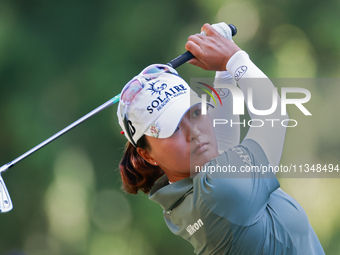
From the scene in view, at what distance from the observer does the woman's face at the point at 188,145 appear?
57.0 inches

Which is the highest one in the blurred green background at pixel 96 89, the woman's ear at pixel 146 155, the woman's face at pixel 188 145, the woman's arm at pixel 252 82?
the woman's arm at pixel 252 82

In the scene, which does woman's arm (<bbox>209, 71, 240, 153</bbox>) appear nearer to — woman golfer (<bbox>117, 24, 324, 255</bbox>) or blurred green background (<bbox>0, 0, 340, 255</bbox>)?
woman golfer (<bbox>117, 24, 324, 255</bbox>)

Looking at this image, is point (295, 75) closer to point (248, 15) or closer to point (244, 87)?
point (248, 15)

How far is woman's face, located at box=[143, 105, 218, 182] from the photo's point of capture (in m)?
1.45

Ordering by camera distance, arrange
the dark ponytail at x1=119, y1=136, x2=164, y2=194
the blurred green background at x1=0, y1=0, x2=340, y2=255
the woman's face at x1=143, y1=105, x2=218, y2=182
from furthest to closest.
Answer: the blurred green background at x1=0, y1=0, x2=340, y2=255, the dark ponytail at x1=119, y1=136, x2=164, y2=194, the woman's face at x1=143, y1=105, x2=218, y2=182

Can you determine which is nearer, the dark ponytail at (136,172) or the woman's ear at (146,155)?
the woman's ear at (146,155)

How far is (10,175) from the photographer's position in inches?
198

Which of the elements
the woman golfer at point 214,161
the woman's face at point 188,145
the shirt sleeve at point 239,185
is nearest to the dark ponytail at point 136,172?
the woman golfer at point 214,161

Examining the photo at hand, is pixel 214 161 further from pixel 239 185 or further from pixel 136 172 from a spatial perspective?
pixel 136 172

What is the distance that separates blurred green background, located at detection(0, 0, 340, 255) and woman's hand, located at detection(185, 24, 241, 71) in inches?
123

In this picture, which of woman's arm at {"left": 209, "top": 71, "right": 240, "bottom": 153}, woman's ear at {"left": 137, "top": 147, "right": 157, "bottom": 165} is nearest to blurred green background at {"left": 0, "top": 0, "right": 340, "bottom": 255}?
woman's arm at {"left": 209, "top": 71, "right": 240, "bottom": 153}

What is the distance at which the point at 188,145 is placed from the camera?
1448mm

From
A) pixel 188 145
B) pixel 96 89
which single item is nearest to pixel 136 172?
pixel 188 145

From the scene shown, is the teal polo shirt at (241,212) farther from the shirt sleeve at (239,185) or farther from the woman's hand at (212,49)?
the woman's hand at (212,49)
